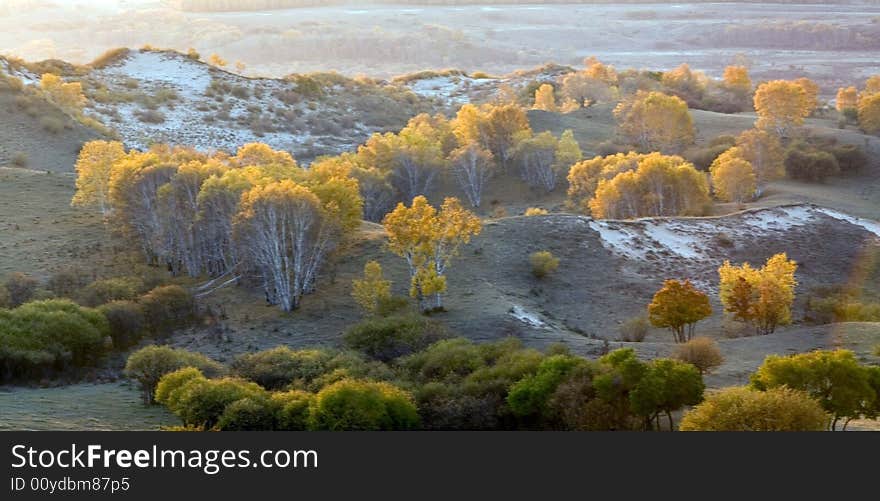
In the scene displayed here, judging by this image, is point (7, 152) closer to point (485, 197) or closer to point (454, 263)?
point (485, 197)

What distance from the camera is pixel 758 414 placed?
2336 cm

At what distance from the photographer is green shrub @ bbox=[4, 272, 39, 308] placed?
4188cm

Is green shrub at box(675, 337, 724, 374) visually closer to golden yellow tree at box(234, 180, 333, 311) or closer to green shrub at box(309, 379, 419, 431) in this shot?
green shrub at box(309, 379, 419, 431)

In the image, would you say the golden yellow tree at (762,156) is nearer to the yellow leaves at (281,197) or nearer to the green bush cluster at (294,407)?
the yellow leaves at (281,197)

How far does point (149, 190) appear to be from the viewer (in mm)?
49875

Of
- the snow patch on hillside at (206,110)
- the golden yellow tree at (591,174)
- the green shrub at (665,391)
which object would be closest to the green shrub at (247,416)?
the green shrub at (665,391)

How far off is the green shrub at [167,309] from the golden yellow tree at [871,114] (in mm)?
73657

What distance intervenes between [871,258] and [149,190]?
38.7 metres

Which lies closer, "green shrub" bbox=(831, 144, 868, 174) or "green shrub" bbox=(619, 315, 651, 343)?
"green shrub" bbox=(619, 315, 651, 343)

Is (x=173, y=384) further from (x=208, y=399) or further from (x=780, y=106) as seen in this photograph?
(x=780, y=106)

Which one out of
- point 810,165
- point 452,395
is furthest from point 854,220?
point 452,395

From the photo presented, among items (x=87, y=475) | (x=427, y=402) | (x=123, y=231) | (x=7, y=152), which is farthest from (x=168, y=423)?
(x=7, y=152)

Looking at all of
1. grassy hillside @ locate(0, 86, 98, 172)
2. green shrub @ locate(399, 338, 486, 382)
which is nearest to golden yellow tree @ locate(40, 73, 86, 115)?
grassy hillside @ locate(0, 86, 98, 172)

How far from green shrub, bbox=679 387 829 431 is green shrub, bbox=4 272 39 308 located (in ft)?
96.0
